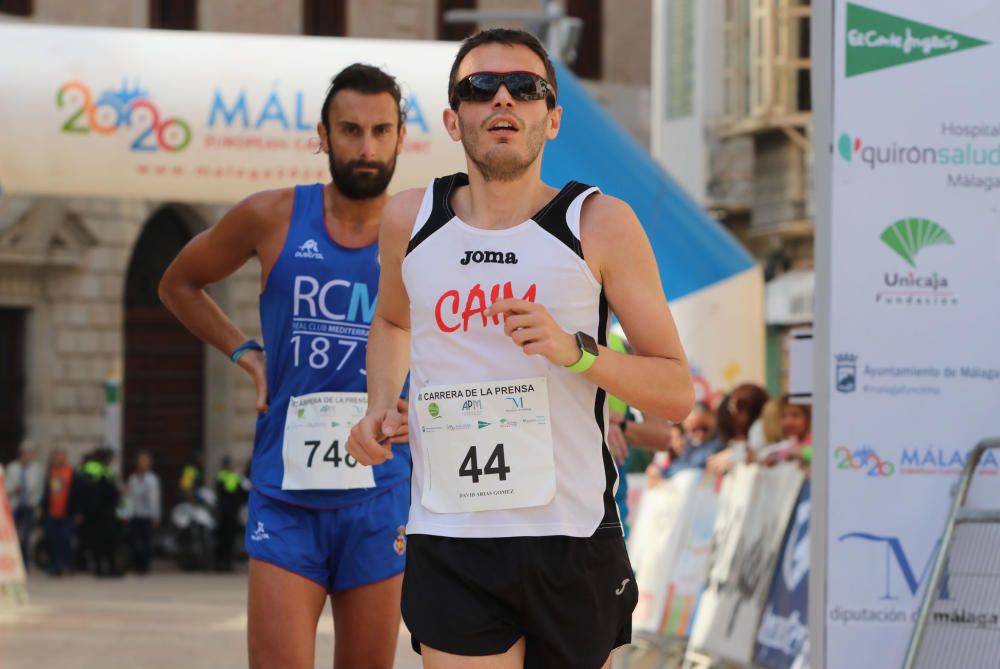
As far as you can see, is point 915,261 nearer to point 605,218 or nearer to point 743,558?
point 605,218

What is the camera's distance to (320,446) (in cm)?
548

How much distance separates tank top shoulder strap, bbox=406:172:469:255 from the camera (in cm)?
421

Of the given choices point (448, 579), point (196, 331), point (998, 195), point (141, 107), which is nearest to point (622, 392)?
point (448, 579)

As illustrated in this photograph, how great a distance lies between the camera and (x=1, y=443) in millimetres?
28672

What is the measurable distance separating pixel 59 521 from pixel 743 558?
1546cm

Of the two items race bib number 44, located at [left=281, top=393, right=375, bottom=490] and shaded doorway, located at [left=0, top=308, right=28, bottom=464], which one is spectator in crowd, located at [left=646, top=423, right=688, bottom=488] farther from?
shaded doorway, located at [left=0, top=308, right=28, bottom=464]

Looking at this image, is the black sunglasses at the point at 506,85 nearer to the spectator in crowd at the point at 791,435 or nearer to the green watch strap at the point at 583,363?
the green watch strap at the point at 583,363

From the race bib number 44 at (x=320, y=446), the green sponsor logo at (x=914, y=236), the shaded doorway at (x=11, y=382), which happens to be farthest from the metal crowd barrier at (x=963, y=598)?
the shaded doorway at (x=11, y=382)

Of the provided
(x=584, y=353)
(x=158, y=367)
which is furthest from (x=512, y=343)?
(x=158, y=367)

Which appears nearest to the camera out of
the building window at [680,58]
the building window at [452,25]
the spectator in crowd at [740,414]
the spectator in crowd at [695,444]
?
the spectator in crowd at [740,414]

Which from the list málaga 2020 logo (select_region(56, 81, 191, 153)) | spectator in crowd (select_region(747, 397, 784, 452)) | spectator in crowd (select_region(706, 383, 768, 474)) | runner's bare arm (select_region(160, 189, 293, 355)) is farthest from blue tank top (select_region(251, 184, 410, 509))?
spectator in crowd (select_region(706, 383, 768, 474))

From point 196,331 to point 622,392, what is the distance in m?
2.45

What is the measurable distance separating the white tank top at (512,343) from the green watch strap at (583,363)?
161mm

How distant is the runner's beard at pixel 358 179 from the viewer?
5.61 m
